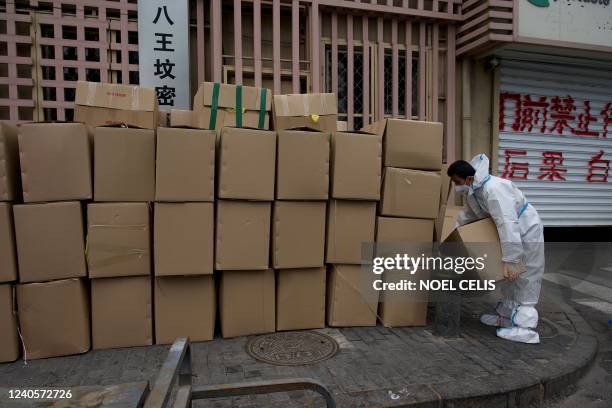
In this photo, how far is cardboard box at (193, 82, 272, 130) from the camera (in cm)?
336

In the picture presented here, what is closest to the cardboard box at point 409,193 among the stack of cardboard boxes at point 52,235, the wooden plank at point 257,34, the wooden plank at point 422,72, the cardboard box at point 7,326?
the stack of cardboard boxes at point 52,235

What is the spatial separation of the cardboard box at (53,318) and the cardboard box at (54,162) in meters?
0.66

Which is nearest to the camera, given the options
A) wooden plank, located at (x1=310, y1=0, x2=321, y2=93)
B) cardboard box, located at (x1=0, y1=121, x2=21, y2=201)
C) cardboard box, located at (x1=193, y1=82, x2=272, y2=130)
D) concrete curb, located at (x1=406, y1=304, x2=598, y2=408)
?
concrete curb, located at (x1=406, y1=304, x2=598, y2=408)

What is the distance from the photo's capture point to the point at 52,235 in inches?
111

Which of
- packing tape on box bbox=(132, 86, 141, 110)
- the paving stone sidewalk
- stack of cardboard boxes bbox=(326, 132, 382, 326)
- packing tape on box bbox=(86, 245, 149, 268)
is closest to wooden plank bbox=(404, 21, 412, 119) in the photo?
stack of cardboard boxes bbox=(326, 132, 382, 326)

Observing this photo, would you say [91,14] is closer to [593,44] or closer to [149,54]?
[149,54]

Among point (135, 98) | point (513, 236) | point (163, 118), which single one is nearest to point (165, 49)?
point (163, 118)

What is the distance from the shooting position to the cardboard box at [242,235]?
3.07m

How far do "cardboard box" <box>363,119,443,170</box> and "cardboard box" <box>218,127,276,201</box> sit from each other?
40.1 inches

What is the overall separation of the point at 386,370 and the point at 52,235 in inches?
102

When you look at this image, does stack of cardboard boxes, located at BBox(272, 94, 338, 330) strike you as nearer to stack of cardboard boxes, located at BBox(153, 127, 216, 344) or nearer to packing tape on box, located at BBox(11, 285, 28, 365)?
stack of cardboard boxes, located at BBox(153, 127, 216, 344)

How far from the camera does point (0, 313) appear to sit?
9.16 feet

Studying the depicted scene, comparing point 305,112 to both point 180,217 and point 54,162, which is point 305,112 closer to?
point 180,217

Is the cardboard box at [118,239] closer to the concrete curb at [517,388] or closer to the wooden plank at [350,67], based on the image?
the concrete curb at [517,388]
